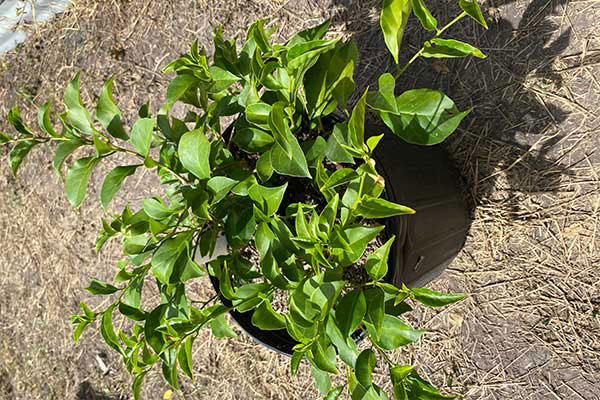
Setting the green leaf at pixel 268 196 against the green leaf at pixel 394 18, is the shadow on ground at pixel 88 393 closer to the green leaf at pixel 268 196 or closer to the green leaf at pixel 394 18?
the green leaf at pixel 268 196

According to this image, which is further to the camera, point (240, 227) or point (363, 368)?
point (240, 227)

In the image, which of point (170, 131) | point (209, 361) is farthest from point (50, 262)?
point (170, 131)

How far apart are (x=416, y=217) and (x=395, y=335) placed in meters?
0.37

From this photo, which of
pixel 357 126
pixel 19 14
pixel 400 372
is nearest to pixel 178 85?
pixel 357 126

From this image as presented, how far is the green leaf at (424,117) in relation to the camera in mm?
793

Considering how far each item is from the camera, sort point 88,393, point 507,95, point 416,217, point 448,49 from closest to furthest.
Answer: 1. point 448,49
2. point 416,217
3. point 507,95
4. point 88,393

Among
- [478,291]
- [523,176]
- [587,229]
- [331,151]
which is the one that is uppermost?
[331,151]

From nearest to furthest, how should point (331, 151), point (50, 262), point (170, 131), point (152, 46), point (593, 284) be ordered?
point (331, 151) < point (170, 131) < point (593, 284) < point (152, 46) < point (50, 262)

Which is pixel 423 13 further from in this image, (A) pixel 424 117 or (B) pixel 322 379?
(B) pixel 322 379

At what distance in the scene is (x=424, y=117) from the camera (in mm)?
812

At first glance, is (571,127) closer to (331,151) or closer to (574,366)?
(574,366)

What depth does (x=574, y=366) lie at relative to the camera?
138cm

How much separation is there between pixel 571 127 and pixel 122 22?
5.55 feet

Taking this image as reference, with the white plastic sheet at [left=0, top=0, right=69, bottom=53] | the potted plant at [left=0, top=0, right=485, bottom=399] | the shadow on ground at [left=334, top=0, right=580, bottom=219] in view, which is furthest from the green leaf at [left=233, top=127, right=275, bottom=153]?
the white plastic sheet at [left=0, top=0, right=69, bottom=53]
